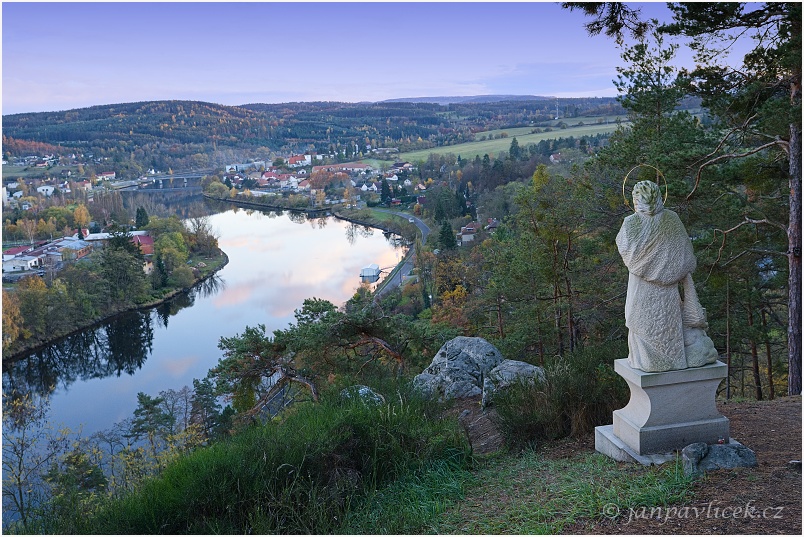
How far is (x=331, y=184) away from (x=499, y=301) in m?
63.7

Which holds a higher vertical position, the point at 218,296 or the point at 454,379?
the point at 454,379

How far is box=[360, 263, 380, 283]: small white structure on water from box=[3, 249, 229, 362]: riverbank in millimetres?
10616

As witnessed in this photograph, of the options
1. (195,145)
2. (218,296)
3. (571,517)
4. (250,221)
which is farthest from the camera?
(195,145)

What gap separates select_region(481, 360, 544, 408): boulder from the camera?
6.37 m

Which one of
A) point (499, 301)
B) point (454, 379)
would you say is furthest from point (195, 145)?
point (454, 379)

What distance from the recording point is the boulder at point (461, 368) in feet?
24.4

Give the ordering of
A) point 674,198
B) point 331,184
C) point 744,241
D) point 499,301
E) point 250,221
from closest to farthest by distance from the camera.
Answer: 1. point 674,198
2. point 744,241
3. point 499,301
4. point 250,221
5. point 331,184

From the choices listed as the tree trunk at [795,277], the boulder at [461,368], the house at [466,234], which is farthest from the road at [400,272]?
the tree trunk at [795,277]

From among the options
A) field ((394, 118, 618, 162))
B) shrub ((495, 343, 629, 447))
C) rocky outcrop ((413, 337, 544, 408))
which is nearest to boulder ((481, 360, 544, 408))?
rocky outcrop ((413, 337, 544, 408))

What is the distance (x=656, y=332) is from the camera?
411 cm

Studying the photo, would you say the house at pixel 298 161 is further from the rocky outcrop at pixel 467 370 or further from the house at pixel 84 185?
the rocky outcrop at pixel 467 370

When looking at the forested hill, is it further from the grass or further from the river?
the grass

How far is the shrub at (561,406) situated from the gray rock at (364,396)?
3.22 ft

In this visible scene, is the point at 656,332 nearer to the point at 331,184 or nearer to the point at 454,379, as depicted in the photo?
the point at 454,379
